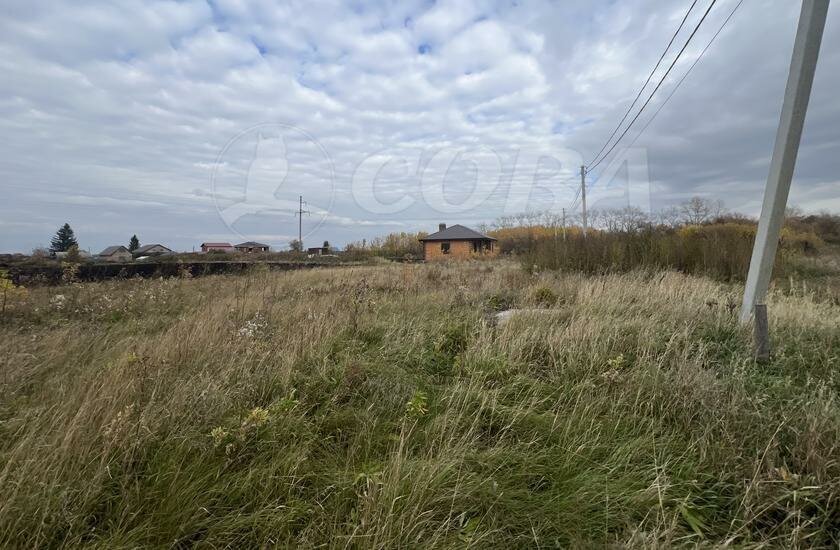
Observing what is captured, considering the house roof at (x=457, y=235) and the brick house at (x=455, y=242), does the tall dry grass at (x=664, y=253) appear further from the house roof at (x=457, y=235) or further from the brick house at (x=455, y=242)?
the house roof at (x=457, y=235)

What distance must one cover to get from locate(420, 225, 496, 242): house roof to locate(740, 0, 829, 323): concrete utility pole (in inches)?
1577

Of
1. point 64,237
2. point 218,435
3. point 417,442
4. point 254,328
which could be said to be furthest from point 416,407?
point 64,237

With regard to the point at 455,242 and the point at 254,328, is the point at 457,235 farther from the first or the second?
the point at 254,328

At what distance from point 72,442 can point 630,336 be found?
449cm

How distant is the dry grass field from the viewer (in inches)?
65.6

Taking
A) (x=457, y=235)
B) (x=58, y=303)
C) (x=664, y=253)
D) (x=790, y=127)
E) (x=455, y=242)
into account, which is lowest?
(x=58, y=303)

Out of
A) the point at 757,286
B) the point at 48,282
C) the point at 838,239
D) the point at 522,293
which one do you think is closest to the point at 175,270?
the point at 48,282

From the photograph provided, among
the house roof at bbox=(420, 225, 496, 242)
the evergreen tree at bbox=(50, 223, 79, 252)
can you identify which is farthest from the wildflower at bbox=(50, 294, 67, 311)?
the evergreen tree at bbox=(50, 223, 79, 252)

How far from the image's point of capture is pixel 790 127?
159 inches

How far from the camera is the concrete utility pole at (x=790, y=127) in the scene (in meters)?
3.93

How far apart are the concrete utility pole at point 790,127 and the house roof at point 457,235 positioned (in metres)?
40.1

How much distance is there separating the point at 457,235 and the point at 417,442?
43.4m

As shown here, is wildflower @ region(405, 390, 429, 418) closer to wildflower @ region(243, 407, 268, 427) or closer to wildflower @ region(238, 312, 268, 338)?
wildflower @ region(243, 407, 268, 427)

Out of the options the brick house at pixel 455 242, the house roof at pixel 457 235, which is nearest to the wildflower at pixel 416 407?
the brick house at pixel 455 242
